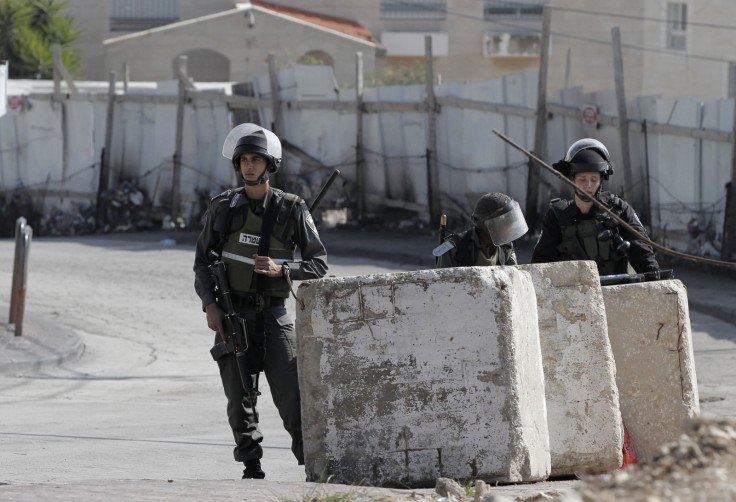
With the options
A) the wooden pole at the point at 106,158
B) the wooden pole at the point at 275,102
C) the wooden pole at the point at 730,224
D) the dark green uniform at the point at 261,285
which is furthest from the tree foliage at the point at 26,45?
the dark green uniform at the point at 261,285

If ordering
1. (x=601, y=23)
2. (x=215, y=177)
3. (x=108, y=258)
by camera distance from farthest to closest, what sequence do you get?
1. (x=601, y=23)
2. (x=215, y=177)
3. (x=108, y=258)

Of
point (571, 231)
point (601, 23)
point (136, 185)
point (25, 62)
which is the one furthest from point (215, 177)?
point (601, 23)

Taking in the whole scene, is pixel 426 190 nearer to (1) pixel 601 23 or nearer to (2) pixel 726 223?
(2) pixel 726 223

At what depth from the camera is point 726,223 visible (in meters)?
14.3

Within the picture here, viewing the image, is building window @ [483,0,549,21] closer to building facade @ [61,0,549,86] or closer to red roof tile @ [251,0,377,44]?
building facade @ [61,0,549,86]

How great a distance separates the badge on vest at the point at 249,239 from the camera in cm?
589

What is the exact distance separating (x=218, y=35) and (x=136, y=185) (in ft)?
54.2

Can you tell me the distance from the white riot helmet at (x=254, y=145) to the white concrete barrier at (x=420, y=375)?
0.91m

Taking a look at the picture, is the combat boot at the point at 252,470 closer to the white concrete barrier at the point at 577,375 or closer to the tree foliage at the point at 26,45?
the white concrete barrier at the point at 577,375

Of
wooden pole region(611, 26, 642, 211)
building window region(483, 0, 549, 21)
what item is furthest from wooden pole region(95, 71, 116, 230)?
building window region(483, 0, 549, 21)

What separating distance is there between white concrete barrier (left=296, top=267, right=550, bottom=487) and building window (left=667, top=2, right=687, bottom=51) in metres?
36.8

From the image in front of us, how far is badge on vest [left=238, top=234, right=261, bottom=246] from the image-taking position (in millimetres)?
5891

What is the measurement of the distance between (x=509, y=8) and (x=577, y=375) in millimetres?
37958

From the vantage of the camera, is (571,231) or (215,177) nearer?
(571,231)
